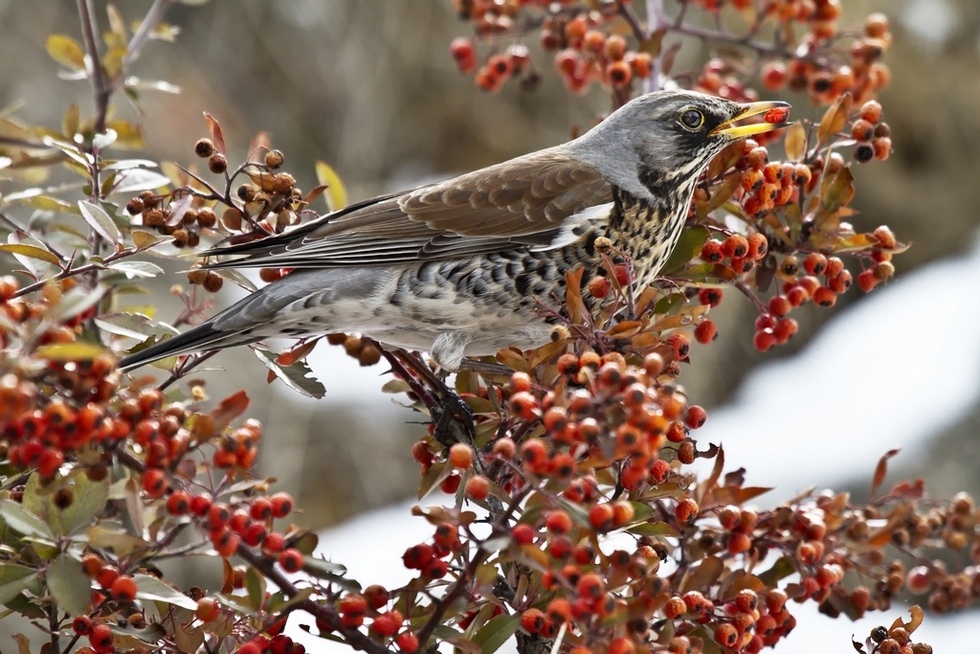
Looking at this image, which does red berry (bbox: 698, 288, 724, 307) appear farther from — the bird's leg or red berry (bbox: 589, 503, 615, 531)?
red berry (bbox: 589, 503, 615, 531)

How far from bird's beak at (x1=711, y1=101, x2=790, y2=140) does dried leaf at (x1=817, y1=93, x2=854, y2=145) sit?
15cm

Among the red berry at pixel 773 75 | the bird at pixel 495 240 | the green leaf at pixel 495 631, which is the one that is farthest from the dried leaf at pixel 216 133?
the red berry at pixel 773 75

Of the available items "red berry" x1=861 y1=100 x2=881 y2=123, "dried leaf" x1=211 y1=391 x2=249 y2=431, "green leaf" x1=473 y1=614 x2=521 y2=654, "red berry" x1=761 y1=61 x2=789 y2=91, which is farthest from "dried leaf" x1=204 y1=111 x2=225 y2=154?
"red berry" x1=761 y1=61 x2=789 y2=91

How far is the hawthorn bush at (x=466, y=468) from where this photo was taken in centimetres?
90

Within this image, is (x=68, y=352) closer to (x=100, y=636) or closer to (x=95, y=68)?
(x=100, y=636)

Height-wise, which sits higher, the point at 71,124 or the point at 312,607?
the point at 71,124

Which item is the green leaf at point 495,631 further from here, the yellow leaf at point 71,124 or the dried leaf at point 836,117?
the yellow leaf at point 71,124

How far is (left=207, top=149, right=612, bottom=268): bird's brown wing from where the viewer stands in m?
1.64

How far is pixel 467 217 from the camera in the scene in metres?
1.69

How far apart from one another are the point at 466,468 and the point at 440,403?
1.13 ft

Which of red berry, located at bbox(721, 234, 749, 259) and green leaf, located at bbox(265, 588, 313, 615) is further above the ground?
red berry, located at bbox(721, 234, 749, 259)

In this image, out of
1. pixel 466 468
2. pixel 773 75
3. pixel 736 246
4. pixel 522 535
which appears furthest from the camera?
pixel 773 75

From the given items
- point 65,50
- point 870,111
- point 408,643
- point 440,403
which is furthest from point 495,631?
point 65,50

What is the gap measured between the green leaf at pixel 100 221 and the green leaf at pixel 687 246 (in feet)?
2.37
